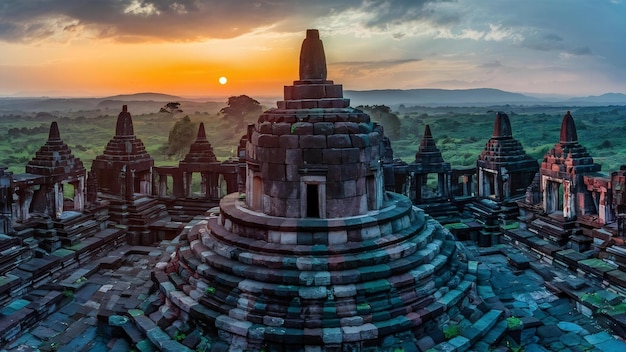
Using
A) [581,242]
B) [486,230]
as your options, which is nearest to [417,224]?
[581,242]

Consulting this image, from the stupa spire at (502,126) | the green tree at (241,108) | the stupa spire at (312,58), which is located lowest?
the stupa spire at (502,126)

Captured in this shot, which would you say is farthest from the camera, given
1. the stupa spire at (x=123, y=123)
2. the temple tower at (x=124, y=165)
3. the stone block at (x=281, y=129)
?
the stupa spire at (x=123, y=123)

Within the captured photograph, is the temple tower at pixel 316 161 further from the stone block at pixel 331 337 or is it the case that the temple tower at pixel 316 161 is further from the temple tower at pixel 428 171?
the temple tower at pixel 428 171

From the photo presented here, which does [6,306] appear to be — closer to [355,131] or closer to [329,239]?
[329,239]

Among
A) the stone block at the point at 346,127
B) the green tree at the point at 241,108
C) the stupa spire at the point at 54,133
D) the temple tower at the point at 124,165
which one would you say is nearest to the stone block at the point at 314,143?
the stone block at the point at 346,127

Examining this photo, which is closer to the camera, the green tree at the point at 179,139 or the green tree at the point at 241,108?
the green tree at the point at 179,139

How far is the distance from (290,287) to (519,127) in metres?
68.8

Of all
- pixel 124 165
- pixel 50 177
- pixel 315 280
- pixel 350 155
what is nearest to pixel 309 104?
pixel 350 155

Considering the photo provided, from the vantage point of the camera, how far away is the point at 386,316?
7.96 metres

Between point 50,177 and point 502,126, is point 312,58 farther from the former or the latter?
Result: point 502,126

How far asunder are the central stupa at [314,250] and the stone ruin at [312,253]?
1.1 inches

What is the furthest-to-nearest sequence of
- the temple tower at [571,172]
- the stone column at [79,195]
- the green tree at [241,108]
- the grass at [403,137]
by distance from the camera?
the green tree at [241,108] < the grass at [403,137] < the stone column at [79,195] < the temple tower at [571,172]

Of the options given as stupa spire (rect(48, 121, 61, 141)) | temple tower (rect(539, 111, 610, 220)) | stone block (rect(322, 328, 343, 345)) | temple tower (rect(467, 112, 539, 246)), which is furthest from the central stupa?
stupa spire (rect(48, 121, 61, 141))

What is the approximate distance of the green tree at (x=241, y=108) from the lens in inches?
2479
